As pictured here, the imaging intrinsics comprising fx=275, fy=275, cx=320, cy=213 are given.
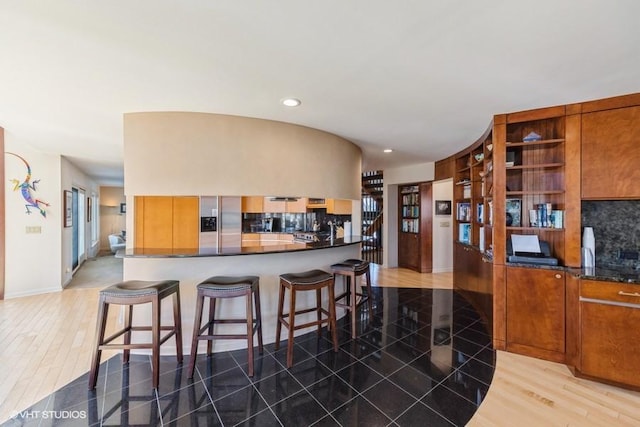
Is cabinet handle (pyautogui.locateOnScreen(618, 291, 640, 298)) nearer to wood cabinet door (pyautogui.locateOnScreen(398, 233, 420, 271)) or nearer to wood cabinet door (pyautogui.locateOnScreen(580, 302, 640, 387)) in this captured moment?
wood cabinet door (pyautogui.locateOnScreen(580, 302, 640, 387))

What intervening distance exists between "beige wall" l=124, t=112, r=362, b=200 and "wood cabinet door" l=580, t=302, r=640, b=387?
9.58ft

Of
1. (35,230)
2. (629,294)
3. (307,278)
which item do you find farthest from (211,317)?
(35,230)

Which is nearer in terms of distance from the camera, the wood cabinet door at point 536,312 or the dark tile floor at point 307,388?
the dark tile floor at point 307,388

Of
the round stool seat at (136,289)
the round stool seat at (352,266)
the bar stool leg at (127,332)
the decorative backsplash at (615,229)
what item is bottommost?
the bar stool leg at (127,332)

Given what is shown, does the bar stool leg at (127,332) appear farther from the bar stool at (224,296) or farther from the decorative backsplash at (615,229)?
the decorative backsplash at (615,229)

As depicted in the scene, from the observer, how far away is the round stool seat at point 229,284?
2361 mm

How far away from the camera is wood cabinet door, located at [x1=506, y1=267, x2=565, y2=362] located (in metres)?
2.54

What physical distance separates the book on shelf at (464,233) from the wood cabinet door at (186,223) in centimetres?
470

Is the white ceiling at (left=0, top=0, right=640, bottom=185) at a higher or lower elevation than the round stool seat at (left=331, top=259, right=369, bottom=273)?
higher

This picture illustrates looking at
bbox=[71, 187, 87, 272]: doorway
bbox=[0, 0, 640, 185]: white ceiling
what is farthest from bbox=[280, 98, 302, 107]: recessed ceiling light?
bbox=[71, 187, 87, 272]: doorway

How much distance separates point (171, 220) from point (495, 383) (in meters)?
5.25

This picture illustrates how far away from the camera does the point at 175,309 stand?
8.18 feet

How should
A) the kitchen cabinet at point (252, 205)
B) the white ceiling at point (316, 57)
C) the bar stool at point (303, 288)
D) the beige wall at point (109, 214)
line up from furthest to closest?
the beige wall at point (109, 214) < the kitchen cabinet at point (252, 205) < the bar stool at point (303, 288) < the white ceiling at point (316, 57)

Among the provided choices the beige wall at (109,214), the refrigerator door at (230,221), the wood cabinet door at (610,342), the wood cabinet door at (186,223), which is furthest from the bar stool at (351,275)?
the beige wall at (109,214)
